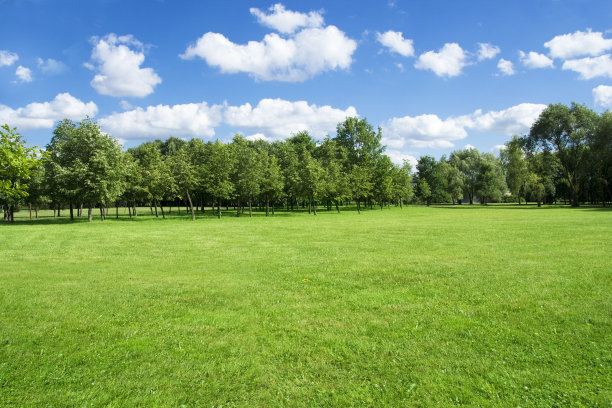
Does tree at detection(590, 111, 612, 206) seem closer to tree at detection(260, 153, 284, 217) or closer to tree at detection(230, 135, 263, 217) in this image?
tree at detection(260, 153, 284, 217)

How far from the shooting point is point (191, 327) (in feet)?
25.6

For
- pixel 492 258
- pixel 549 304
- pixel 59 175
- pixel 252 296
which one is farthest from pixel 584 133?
pixel 59 175

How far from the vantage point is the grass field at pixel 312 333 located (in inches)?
211

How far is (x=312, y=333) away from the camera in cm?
741

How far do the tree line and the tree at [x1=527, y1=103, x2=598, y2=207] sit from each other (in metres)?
0.20

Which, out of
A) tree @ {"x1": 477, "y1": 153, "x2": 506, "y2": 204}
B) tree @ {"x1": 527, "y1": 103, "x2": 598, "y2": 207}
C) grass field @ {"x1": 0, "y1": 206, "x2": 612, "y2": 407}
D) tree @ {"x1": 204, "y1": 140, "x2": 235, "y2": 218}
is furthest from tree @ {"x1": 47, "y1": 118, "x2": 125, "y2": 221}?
tree @ {"x1": 477, "y1": 153, "x2": 506, "y2": 204}

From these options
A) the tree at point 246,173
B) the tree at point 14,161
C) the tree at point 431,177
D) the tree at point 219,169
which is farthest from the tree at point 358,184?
the tree at point 14,161

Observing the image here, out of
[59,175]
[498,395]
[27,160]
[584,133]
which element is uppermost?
[584,133]

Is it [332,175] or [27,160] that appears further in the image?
[332,175]

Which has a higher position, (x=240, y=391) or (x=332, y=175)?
(x=332, y=175)

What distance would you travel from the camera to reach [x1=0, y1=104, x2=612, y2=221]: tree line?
148 ft

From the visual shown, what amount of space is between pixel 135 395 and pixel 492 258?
15092 mm

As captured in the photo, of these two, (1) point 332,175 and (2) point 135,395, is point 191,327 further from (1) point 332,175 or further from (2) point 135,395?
(1) point 332,175

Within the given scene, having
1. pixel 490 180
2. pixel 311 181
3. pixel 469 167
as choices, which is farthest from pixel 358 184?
pixel 469 167
